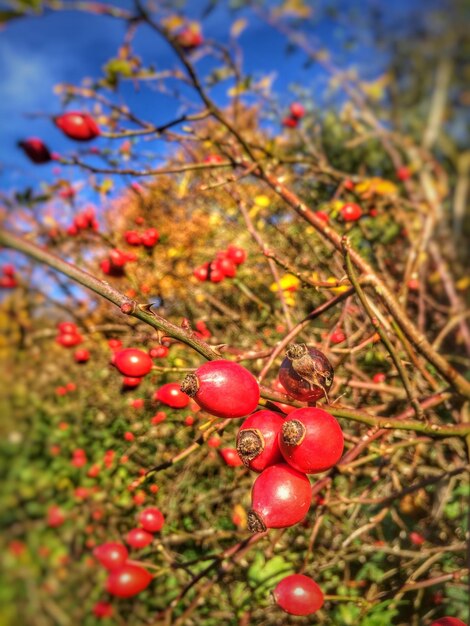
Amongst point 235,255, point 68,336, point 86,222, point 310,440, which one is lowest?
point 310,440

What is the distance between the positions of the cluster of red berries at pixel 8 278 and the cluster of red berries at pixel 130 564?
2535 mm

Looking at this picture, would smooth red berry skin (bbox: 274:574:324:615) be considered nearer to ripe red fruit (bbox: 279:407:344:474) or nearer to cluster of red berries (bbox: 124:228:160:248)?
ripe red fruit (bbox: 279:407:344:474)

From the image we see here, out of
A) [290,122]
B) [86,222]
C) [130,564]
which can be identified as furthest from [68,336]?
[290,122]

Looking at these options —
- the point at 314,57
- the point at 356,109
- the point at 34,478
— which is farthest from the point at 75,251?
the point at 356,109

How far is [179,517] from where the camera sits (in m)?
2.05

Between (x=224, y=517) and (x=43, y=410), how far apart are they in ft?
7.93

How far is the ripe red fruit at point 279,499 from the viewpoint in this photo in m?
0.70

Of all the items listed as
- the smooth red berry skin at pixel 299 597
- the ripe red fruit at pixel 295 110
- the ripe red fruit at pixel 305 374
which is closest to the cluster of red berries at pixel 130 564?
the smooth red berry skin at pixel 299 597

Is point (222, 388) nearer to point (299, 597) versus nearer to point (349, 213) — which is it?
point (299, 597)

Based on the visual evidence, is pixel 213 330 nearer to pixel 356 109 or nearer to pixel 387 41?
pixel 356 109

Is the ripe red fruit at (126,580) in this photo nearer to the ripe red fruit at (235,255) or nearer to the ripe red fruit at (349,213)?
the ripe red fruit at (235,255)

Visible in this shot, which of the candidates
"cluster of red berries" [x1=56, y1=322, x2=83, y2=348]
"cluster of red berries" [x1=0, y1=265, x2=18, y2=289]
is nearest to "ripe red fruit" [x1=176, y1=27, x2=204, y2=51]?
"cluster of red berries" [x1=56, y1=322, x2=83, y2=348]

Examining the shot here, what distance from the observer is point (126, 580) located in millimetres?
1389

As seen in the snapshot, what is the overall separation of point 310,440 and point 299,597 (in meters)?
0.54
